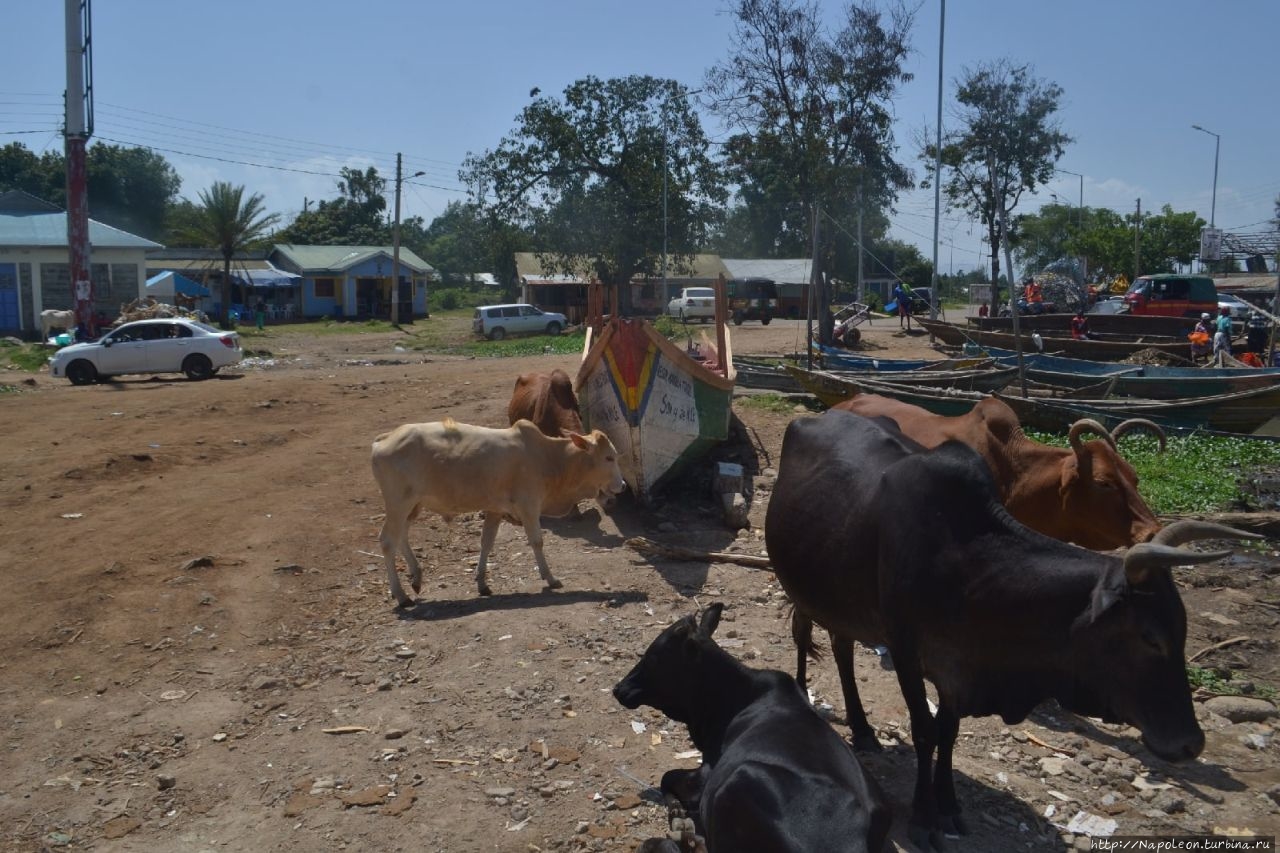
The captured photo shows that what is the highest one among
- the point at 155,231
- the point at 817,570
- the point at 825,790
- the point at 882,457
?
the point at 155,231

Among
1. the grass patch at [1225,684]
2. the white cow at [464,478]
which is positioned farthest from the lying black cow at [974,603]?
the white cow at [464,478]

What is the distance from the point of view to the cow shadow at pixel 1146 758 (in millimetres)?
5891

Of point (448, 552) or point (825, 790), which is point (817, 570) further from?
point (448, 552)

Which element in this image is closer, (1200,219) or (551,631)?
(551,631)

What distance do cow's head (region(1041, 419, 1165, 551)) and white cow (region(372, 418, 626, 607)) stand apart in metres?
4.26

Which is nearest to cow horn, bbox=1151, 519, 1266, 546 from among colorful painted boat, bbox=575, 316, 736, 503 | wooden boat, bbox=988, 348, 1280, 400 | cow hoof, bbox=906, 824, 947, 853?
cow hoof, bbox=906, 824, 947, 853

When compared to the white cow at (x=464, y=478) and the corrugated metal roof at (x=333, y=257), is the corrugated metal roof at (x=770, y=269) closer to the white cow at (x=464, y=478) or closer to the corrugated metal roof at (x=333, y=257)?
the corrugated metal roof at (x=333, y=257)

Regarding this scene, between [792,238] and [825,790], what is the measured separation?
3165 inches

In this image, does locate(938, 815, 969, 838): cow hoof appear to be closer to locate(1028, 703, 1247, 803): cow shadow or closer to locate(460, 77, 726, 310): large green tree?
locate(1028, 703, 1247, 803): cow shadow

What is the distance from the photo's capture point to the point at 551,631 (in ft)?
26.6

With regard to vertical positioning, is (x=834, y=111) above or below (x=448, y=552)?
above

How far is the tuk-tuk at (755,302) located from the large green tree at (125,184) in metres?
40.1


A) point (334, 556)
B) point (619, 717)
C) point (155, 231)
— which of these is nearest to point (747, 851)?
point (619, 717)

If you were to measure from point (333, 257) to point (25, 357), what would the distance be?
2781 cm
